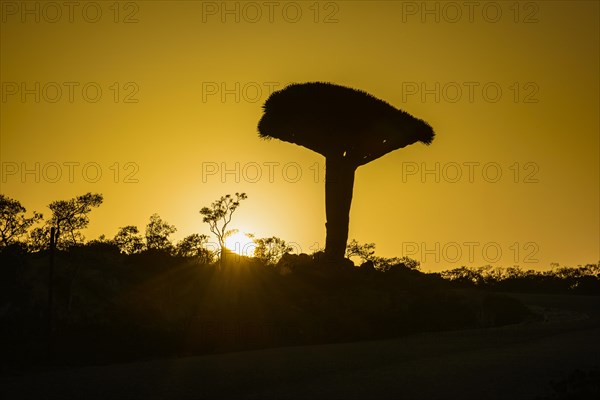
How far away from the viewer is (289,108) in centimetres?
3606

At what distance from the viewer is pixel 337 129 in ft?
119

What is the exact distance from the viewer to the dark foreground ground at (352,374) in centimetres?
1795

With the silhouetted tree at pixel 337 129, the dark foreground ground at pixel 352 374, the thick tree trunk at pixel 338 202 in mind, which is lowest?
the dark foreground ground at pixel 352 374

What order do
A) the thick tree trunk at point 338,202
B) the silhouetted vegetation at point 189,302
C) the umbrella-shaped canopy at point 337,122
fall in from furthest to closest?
the thick tree trunk at point 338,202 < the umbrella-shaped canopy at point 337,122 < the silhouetted vegetation at point 189,302

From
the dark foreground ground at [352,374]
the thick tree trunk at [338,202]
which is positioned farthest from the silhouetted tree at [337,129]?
the dark foreground ground at [352,374]

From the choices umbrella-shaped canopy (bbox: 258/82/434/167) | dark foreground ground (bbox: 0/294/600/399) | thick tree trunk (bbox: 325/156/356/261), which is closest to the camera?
dark foreground ground (bbox: 0/294/600/399)

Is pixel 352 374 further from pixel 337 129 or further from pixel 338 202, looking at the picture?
pixel 337 129

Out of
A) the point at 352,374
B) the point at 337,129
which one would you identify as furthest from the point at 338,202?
the point at 352,374

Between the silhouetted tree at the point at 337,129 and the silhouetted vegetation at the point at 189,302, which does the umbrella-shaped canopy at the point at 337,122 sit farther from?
the silhouetted vegetation at the point at 189,302

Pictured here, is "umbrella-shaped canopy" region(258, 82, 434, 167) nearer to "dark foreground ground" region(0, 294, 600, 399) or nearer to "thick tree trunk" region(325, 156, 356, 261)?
"thick tree trunk" region(325, 156, 356, 261)

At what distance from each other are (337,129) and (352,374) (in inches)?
692

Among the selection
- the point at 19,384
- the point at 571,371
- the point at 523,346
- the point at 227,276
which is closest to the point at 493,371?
the point at 571,371

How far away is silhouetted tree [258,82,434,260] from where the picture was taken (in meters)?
36.0

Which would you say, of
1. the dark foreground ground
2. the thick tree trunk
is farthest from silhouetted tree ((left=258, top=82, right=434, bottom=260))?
the dark foreground ground
